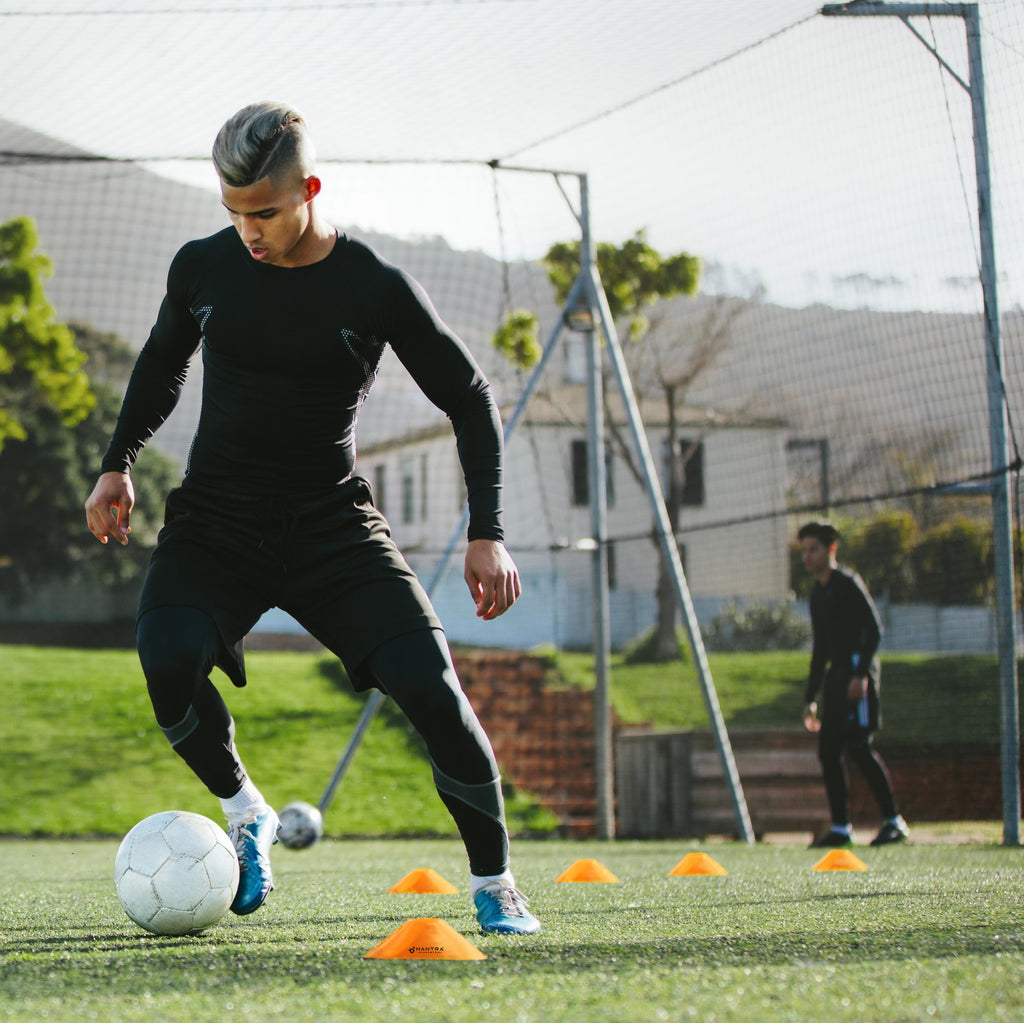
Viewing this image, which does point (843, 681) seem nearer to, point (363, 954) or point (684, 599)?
point (684, 599)

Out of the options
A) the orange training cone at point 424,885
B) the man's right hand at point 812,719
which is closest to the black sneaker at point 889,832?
the man's right hand at point 812,719

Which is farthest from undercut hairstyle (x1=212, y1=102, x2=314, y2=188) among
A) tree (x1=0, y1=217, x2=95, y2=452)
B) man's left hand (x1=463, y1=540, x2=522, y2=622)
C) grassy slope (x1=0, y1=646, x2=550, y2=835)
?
tree (x1=0, y1=217, x2=95, y2=452)

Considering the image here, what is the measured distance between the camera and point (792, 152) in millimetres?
10117

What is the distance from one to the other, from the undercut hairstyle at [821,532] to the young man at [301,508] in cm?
535

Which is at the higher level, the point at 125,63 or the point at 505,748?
the point at 125,63

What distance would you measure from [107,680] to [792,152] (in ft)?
37.7

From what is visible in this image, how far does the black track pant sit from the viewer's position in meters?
8.14

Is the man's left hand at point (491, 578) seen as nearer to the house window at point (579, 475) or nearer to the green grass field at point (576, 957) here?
the green grass field at point (576, 957)

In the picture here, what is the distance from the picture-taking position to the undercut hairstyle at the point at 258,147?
10.0ft

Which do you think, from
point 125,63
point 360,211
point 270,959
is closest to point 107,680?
point 360,211

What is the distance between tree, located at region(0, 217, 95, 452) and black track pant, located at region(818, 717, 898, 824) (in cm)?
1563

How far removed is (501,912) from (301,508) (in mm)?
1098

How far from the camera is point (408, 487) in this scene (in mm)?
14211

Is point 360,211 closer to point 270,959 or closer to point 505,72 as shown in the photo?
point 505,72
